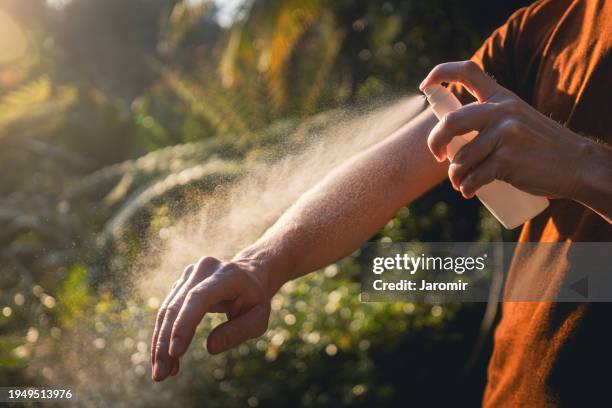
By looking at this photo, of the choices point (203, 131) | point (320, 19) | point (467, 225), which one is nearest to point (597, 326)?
point (467, 225)

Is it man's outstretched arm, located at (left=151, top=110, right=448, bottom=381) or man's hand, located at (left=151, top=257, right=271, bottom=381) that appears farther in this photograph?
man's outstretched arm, located at (left=151, top=110, right=448, bottom=381)

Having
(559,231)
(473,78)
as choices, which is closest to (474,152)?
→ (473,78)

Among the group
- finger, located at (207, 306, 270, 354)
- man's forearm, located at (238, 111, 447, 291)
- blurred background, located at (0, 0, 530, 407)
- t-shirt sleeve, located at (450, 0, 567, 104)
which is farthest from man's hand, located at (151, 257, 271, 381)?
blurred background, located at (0, 0, 530, 407)

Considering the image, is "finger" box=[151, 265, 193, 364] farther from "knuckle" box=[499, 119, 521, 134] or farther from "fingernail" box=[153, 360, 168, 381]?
"knuckle" box=[499, 119, 521, 134]

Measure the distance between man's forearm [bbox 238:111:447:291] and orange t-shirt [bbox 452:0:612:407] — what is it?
0.69ft

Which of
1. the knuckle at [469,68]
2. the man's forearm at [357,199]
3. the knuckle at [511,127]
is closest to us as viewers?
the knuckle at [511,127]

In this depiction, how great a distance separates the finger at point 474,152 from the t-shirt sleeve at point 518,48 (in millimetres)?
579

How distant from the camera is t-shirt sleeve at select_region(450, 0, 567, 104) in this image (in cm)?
153

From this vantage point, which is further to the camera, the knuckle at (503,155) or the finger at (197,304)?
the finger at (197,304)

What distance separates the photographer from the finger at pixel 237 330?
1228 millimetres

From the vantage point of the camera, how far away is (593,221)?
129cm

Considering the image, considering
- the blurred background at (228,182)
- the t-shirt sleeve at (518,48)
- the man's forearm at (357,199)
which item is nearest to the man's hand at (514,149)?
the man's forearm at (357,199)

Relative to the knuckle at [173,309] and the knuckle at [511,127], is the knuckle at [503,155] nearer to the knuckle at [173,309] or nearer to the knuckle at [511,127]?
the knuckle at [511,127]

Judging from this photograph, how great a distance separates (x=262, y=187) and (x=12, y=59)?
7039mm
